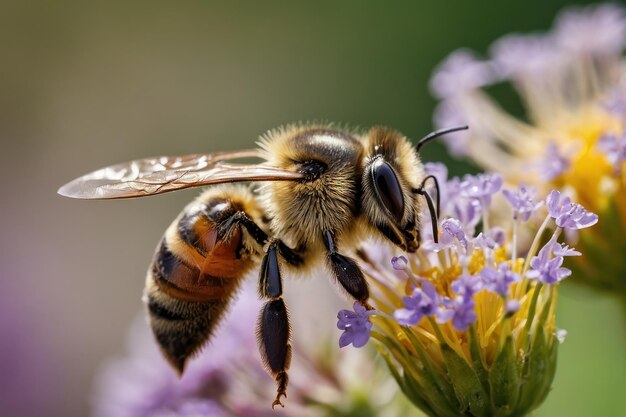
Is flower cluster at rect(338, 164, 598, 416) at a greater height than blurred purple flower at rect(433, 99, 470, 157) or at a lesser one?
lesser

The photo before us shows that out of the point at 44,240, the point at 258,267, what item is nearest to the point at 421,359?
the point at 258,267

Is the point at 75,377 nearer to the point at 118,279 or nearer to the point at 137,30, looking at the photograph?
the point at 118,279

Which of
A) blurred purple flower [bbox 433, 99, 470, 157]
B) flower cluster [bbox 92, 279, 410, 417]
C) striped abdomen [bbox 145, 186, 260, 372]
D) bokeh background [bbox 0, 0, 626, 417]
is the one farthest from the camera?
bokeh background [bbox 0, 0, 626, 417]

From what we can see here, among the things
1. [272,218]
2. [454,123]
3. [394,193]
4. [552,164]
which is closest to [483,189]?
[394,193]

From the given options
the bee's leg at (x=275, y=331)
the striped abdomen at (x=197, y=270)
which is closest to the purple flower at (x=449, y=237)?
the bee's leg at (x=275, y=331)

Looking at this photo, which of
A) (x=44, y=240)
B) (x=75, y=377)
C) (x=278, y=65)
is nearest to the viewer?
(x=75, y=377)

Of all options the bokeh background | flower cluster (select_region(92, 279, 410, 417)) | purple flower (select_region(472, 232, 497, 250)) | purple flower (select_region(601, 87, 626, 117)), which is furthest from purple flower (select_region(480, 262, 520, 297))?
the bokeh background

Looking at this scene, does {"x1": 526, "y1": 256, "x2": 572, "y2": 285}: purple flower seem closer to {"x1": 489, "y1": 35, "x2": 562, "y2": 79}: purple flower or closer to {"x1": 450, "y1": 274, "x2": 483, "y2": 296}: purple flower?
{"x1": 450, "y1": 274, "x2": 483, "y2": 296}: purple flower
